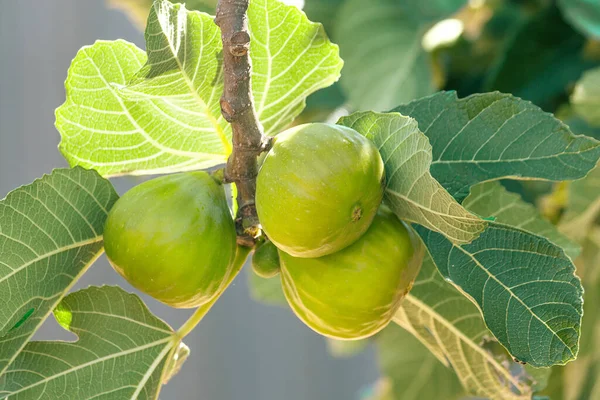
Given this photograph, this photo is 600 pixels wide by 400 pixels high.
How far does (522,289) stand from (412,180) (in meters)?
0.10

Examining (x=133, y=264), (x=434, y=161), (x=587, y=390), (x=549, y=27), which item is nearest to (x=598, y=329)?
(x=587, y=390)

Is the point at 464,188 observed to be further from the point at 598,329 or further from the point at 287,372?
the point at 287,372

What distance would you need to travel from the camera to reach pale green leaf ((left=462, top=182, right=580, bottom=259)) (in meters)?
0.61

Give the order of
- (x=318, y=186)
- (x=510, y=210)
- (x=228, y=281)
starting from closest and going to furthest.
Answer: (x=318, y=186) < (x=228, y=281) < (x=510, y=210)

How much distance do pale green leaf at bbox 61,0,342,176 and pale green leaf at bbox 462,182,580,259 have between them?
183 mm

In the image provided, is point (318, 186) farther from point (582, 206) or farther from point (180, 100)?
point (582, 206)

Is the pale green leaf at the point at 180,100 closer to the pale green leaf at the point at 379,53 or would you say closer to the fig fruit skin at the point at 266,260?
the fig fruit skin at the point at 266,260

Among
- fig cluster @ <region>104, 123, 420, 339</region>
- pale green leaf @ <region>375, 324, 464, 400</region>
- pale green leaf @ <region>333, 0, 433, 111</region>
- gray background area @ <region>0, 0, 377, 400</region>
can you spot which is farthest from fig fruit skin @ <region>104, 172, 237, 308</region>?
gray background area @ <region>0, 0, 377, 400</region>

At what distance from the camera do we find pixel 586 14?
870mm

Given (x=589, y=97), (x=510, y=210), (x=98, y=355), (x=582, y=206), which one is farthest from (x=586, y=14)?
(x=98, y=355)

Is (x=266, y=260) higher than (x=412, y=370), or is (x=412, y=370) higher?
(x=266, y=260)

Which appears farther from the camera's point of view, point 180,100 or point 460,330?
point 460,330

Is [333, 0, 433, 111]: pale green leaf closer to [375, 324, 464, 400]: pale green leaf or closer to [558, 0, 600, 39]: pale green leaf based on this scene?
[558, 0, 600, 39]: pale green leaf

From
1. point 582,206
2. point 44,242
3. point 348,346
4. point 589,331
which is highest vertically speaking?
point 44,242
